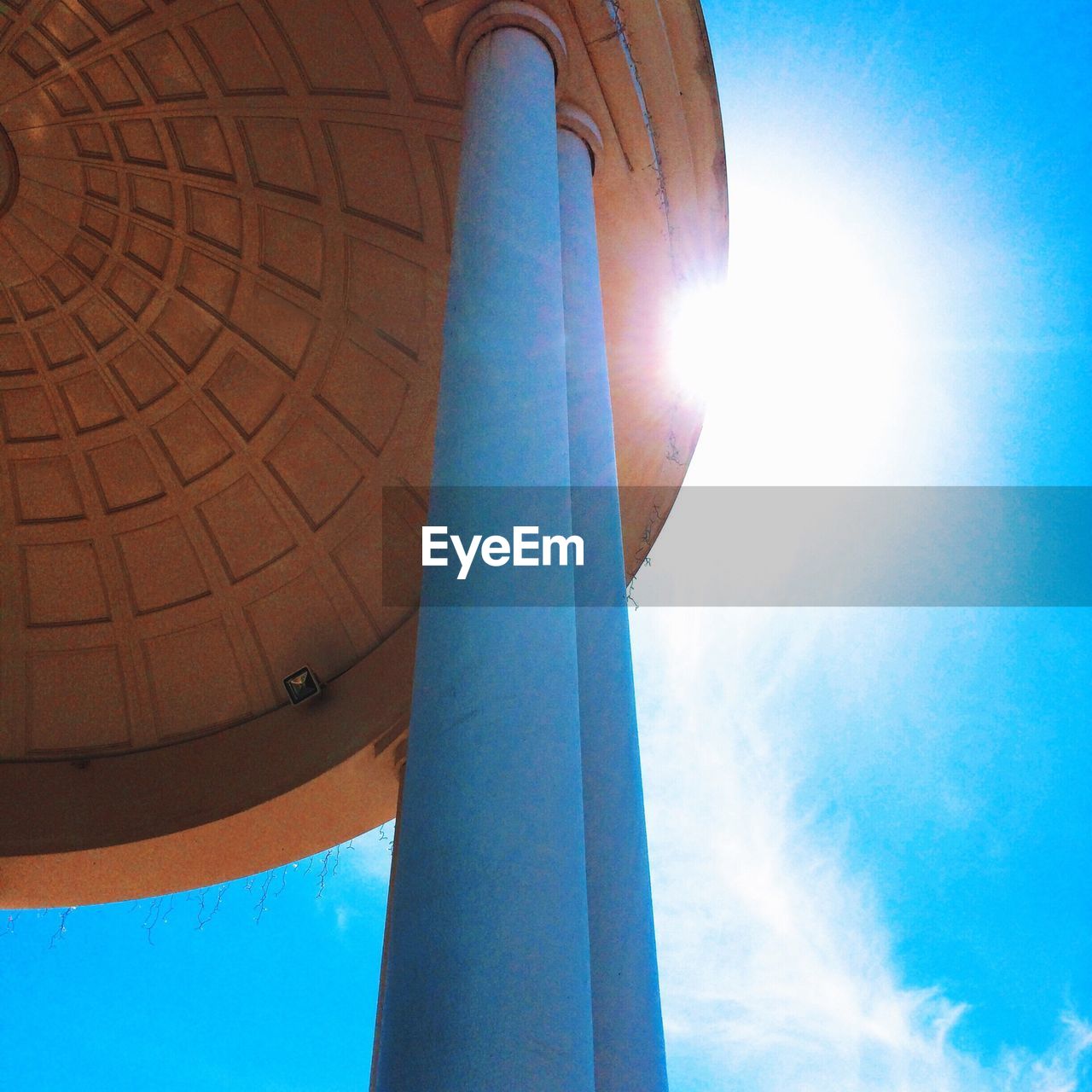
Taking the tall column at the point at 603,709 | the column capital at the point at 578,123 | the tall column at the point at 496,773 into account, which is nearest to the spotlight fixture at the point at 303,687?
the tall column at the point at 603,709

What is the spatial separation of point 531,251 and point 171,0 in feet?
33.7

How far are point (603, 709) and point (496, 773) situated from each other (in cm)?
251

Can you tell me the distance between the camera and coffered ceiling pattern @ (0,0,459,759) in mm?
13648

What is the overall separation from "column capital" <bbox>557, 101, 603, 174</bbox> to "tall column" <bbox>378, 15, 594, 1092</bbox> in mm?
2647

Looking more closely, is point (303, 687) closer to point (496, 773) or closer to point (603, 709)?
point (603, 709)

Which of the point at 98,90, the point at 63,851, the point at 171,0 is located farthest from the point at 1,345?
the point at 63,851

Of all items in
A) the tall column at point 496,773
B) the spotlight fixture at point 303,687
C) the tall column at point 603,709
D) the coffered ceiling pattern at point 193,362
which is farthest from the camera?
the spotlight fixture at point 303,687

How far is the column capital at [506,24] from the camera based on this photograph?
8000 mm

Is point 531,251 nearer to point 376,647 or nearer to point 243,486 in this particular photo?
point 376,647

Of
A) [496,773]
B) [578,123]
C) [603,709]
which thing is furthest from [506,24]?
[496,773]

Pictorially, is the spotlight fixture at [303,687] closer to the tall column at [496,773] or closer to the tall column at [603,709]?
the tall column at [603,709]

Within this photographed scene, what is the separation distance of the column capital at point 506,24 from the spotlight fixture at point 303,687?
9618mm

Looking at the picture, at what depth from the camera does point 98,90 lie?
14594mm

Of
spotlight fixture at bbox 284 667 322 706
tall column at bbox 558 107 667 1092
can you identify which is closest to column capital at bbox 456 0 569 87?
tall column at bbox 558 107 667 1092
